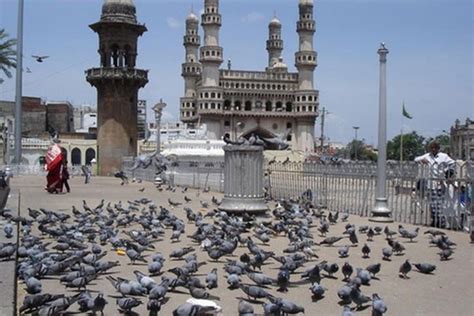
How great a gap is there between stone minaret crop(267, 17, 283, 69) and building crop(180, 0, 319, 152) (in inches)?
273

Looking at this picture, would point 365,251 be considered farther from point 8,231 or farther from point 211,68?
point 211,68

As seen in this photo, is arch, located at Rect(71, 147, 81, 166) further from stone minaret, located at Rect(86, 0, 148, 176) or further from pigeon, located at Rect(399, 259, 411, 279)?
pigeon, located at Rect(399, 259, 411, 279)

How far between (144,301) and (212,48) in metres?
68.2


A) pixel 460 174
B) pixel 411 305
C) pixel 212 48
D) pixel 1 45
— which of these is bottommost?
pixel 411 305

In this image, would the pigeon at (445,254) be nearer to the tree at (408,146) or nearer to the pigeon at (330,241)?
the pigeon at (330,241)

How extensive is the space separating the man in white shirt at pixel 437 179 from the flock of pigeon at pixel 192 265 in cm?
125

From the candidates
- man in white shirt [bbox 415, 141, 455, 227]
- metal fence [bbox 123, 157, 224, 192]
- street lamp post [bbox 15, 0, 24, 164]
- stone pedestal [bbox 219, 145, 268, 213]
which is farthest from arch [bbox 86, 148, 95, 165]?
man in white shirt [bbox 415, 141, 455, 227]

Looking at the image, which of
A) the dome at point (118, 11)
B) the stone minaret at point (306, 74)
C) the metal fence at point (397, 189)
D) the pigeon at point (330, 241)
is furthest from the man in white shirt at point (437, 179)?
the stone minaret at point (306, 74)

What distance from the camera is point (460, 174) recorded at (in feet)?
34.3

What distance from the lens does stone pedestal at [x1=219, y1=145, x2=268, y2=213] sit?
11180mm

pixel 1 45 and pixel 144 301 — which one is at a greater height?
pixel 1 45

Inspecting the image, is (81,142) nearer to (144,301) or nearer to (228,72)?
(228,72)

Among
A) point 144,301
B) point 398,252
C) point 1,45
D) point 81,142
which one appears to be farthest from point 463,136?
point 144,301

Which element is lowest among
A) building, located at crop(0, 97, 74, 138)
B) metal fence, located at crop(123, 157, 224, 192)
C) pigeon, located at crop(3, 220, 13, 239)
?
pigeon, located at crop(3, 220, 13, 239)
